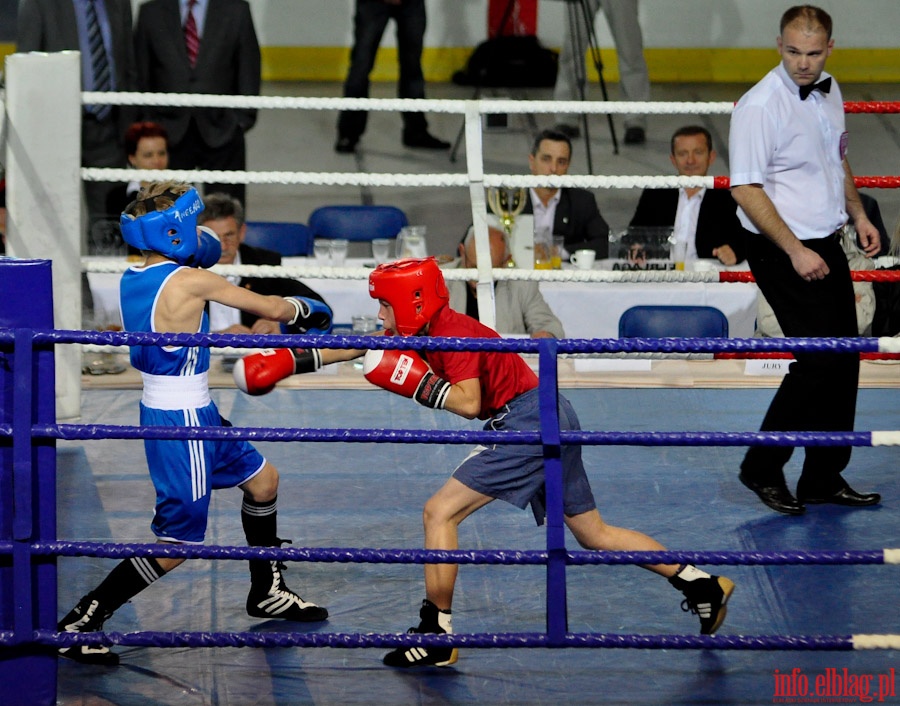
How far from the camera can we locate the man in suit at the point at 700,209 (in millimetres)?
5605

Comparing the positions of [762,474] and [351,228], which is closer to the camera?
[762,474]

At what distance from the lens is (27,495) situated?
243cm

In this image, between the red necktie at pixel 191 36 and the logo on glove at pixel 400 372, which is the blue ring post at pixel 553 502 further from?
the red necktie at pixel 191 36

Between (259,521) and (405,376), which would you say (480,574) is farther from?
(405,376)

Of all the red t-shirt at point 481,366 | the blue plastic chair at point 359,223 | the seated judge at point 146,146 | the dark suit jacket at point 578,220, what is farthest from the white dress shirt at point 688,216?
the red t-shirt at point 481,366

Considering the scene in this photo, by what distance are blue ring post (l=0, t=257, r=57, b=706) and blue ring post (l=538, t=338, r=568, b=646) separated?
0.94 meters

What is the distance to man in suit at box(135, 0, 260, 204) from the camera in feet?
21.2

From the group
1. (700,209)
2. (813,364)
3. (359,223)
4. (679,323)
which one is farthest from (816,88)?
(359,223)

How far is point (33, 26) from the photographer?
629cm

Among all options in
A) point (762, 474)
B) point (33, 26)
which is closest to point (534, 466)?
point (762, 474)

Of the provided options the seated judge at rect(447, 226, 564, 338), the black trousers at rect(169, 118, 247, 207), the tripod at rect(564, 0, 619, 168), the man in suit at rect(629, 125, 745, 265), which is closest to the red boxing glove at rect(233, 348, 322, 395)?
the seated judge at rect(447, 226, 564, 338)

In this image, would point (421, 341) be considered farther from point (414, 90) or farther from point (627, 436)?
point (414, 90)

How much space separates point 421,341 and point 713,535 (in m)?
1.33

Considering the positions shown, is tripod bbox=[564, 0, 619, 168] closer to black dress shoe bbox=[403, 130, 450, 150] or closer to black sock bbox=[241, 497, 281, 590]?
black dress shoe bbox=[403, 130, 450, 150]
